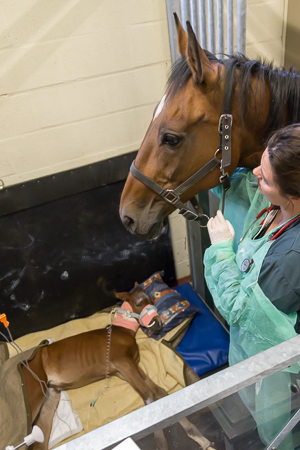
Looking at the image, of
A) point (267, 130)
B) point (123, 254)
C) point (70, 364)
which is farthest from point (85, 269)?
point (267, 130)

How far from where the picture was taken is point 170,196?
3.80 ft

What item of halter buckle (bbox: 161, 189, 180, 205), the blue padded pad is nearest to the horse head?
the blue padded pad

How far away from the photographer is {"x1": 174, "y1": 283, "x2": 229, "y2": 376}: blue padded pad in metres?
1.74

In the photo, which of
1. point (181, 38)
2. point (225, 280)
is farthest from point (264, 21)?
point (225, 280)

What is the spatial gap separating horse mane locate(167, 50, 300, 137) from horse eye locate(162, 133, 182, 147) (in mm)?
139

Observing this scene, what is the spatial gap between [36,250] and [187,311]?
910 millimetres

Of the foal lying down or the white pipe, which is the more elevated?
the white pipe

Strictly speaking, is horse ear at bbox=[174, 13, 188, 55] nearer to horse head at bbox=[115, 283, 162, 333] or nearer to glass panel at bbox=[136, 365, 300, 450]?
glass panel at bbox=[136, 365, 300, 450]

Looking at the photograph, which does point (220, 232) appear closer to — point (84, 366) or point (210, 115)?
point (210, 115)

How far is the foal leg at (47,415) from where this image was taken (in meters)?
1.48

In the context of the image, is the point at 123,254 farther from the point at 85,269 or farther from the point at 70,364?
the point at 70,364

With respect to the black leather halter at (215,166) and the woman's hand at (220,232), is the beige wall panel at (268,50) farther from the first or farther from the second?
the woman's hand at (220,232)

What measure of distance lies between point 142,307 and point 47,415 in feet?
2.31

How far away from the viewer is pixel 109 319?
6.77 ft
